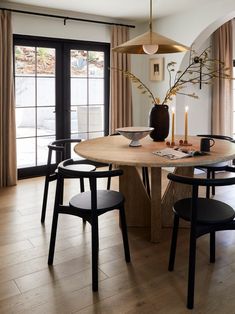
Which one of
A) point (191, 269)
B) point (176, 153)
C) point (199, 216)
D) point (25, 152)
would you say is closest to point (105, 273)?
point (191, 269)

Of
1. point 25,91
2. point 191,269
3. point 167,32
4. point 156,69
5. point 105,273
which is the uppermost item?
point 167,32

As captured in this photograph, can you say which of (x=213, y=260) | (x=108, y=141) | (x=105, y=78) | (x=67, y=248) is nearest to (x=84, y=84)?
(x=105, y=78)

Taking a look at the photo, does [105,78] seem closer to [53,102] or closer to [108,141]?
[53,102]

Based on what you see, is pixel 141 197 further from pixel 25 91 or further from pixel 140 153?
pixel 25 91

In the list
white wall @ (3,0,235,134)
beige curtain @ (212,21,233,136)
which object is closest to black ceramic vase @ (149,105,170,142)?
white wall @ (3,0,235,134)

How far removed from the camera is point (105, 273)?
2.32m

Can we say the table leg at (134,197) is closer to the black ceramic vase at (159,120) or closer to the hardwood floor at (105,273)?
the hardwood floor at (105,273)

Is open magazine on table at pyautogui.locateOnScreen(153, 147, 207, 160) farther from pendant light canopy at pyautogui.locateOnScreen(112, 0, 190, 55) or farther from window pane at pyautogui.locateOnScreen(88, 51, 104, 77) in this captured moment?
window pane at pyautogui.locateOnScreen(88, 51, 104, 77)

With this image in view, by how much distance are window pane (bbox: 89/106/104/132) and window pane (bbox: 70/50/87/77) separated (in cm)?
58

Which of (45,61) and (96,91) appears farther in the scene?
(96,91)

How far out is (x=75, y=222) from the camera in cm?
324

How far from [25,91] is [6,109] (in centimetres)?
51

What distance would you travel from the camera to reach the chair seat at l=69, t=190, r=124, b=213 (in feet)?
7.32

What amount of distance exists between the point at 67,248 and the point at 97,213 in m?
0.71
